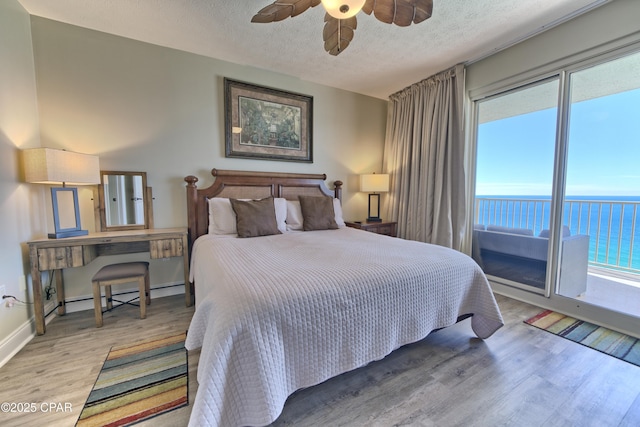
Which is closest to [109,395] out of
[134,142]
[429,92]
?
[134,142]

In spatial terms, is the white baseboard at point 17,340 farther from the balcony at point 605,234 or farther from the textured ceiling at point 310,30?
the balcony at point 605,234

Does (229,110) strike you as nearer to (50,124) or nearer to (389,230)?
(50,124)

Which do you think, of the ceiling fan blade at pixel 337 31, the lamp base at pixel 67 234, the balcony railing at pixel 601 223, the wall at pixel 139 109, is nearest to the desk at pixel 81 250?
the lamp base at pixel 67 234

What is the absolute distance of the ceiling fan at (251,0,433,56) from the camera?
151 cm

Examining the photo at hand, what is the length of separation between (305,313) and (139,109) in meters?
2.78

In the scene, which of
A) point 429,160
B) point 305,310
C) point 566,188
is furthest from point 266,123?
point 566,188

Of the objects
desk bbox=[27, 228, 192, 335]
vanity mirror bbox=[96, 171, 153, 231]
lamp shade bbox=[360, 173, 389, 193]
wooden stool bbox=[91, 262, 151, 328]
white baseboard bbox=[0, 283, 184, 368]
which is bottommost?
white baseboard bbox=[0, 283, 184, 368]

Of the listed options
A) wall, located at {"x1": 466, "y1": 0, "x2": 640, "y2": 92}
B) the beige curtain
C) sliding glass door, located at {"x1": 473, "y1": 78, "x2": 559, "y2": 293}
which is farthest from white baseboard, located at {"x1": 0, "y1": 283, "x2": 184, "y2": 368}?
wall, located at {"x1": 466, "y1": 0, "x2": 640, "y2": 92}

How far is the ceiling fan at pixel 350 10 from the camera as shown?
59.4 inches

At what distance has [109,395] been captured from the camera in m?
1.40

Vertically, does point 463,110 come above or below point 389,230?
→ above

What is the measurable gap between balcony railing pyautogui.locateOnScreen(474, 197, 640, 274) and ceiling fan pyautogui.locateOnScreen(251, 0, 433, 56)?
2265mm

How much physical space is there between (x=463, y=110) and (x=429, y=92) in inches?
22.3

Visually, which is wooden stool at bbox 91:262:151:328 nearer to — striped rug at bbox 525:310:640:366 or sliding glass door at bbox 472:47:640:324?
striped rug at bbox 525:310:640:366
